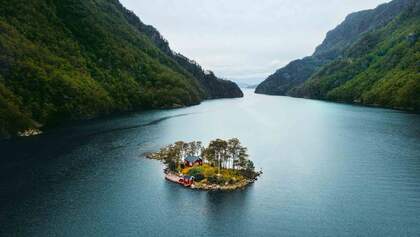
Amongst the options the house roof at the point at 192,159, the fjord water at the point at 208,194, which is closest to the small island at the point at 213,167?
the house roof at the point at 192,159

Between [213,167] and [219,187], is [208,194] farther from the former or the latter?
[213,167]

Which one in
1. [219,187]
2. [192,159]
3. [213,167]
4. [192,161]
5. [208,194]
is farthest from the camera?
[192,159]

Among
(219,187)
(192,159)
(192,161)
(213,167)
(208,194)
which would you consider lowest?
(208,194)

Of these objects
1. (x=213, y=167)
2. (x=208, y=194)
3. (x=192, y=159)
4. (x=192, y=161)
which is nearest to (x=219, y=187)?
(x=208, y=194)

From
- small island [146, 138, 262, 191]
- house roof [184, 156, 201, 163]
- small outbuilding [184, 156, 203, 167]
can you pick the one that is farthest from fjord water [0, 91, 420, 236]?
house roof [184, 156, 201, 163]

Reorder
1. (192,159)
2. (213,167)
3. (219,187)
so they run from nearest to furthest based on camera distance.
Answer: (219,187) → (213,167) → (192,159)

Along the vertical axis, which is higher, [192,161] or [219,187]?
[192,161]

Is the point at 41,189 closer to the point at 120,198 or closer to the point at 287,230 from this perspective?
the point at 120,198

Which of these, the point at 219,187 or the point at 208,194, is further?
the point at 219,187

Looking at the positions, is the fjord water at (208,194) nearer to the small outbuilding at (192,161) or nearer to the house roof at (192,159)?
the small outbuilding at (192,161)
